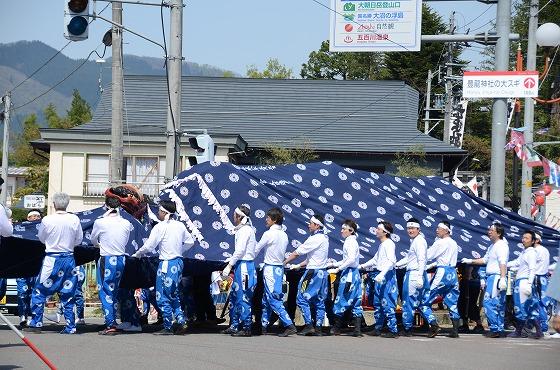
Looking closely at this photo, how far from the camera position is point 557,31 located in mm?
25891

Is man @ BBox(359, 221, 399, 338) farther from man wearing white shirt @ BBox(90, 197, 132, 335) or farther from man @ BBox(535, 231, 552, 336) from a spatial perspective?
man wearing white shirt @ BBox(90, 197, 132, 335)

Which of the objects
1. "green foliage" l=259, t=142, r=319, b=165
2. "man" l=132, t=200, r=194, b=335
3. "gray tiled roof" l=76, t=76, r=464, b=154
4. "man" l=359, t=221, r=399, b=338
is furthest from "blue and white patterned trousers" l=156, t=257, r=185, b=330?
"gray tiled roof" l=76, t=76, r=464, b=154

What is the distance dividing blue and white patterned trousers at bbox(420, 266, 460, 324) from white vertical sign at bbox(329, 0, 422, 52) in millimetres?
8251

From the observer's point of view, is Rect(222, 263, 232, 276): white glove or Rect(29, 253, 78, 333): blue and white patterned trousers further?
Rect(222, 263, 232, 276): white glove

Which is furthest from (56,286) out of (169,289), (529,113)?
(529,113)

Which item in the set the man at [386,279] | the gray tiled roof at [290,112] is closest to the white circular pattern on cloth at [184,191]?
the man at [386,279]

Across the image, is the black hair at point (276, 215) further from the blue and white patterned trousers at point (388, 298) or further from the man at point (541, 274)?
the man at point (541, 274)

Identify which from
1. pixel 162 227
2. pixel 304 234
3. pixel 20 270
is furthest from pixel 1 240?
pixel 304 234

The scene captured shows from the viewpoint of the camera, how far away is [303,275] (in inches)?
647

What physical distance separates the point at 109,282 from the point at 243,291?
2056mm

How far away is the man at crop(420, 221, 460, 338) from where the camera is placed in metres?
16.6

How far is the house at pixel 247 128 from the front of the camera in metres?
37.6

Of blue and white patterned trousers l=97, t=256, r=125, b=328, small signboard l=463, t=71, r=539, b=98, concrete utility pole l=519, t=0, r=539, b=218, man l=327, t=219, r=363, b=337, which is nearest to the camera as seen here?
blue and white patterned trousers l=97, t=256, r=125, b=328

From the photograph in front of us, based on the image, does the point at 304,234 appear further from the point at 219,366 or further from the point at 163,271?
the point at 219,366
